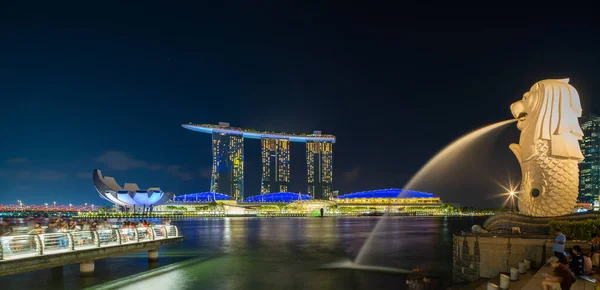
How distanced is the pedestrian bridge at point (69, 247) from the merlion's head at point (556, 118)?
20449mm

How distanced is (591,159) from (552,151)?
527 feet

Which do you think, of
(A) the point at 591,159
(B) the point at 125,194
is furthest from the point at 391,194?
(B) the point at 125,194

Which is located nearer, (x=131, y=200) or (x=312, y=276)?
(x=312, y=276)

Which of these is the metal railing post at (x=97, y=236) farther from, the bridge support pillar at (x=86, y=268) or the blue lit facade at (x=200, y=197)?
the blue lit facade at (x=200, y=197)

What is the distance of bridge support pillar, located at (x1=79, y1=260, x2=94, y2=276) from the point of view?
74.0ft

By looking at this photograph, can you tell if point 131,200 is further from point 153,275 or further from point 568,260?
point 568,260

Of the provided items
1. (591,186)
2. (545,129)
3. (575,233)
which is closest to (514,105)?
(545,129)

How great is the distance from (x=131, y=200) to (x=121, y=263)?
334ft

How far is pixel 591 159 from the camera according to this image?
159 meters

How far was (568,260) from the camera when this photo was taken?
13500mm

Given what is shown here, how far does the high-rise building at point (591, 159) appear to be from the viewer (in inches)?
6122

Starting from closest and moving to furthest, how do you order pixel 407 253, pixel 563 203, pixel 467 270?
pixel 467 270 → pixel 563 203 → pixel 407 253

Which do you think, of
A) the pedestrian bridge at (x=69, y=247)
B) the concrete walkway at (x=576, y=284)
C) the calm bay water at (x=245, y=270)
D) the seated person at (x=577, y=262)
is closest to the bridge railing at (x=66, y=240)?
the pedestrian bridge at (x=69, y=247)

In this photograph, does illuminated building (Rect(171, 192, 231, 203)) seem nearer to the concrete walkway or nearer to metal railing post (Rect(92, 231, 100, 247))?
metal railing post (Rect(92, 231, 100, 247))
